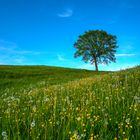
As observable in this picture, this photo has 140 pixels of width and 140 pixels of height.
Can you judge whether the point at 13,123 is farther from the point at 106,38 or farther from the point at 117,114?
the point at 106,38

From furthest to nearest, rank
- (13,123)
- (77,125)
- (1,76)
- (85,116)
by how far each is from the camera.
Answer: (1,76) < (13,123) < (85,116) < (77,125)

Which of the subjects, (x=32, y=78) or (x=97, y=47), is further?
(x=97, y=47)

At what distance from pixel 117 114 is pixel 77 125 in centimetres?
145

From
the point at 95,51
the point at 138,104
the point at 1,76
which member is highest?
the point at 95,51

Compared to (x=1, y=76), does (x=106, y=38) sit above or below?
above

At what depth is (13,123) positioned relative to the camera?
709 cm

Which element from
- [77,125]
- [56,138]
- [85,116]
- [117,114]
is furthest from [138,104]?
[56,138]

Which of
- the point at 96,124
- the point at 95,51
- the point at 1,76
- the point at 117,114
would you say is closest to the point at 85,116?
the point at 96,124

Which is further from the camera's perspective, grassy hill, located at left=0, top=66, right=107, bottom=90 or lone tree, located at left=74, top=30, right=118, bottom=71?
lone tree, located at left=74, top=30, right=118, bottom=71

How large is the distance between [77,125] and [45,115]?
1721 millimetres

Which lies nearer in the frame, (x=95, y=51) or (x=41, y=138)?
(x=41, y=138)

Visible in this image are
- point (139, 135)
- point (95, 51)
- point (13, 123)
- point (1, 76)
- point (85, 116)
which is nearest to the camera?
point (139, 135)

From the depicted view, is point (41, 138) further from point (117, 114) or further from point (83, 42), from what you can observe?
point (83, 42)

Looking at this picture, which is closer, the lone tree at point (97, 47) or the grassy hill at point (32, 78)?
the grassy hill at point (32, 78)
